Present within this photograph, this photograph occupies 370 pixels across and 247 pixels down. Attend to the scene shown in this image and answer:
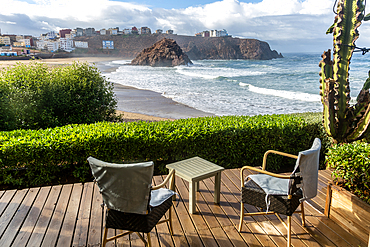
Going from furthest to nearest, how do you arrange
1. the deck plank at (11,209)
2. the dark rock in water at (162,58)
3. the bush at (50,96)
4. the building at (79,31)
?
the building at (79,31) < the dark rock in water at (162,58) < the bush at (50,96) < the deck plank at (11,209)

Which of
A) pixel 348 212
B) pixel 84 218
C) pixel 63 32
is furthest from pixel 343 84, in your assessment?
pixel 63 32

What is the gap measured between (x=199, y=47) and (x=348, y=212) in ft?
303

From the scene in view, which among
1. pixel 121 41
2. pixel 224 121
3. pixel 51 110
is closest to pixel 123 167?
pixel 224 121

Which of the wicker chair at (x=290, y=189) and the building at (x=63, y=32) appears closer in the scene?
the wicker chair at (x=290, y=189)

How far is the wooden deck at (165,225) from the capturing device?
8.50ft

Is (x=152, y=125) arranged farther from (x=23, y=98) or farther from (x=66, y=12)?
(x=66, y=12)

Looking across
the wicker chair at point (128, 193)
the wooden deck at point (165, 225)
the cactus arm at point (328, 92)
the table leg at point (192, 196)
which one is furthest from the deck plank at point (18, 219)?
the cactus arm at point (328, 92)

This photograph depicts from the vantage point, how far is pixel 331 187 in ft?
9.70

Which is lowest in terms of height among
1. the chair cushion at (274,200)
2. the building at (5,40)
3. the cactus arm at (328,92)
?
the chair cushion at (274,200)

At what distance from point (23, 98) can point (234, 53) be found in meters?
87.2

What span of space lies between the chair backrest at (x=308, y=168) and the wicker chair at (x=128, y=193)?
136 cm

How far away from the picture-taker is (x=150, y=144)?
4.22 meters

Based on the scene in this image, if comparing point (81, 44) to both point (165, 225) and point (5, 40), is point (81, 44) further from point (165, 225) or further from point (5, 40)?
point (165, 225)

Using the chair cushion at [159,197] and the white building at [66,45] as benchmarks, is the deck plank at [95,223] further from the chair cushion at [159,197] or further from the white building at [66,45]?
the white building at [66,45]
